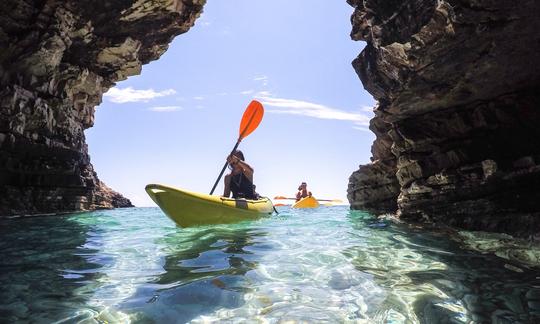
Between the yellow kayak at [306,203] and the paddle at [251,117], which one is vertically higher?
the paddle at [251,117]

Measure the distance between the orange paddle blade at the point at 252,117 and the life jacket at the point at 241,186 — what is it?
5.71 ft

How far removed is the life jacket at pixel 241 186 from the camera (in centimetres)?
1030

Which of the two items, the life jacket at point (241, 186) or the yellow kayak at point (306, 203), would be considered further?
the yellow kayak at point (306, 203)

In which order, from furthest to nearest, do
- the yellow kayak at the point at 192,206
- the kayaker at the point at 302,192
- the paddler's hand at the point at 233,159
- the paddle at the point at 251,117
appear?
the kayaker at the point at 302,192, the paddle at the point at 251,117, the paddler's hand at the point at 233,159, the yellow kayak at the point at 192,206

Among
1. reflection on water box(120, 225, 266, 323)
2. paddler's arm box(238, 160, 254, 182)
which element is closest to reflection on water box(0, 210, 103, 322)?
reflection on water box(120, 225, 266, 323)

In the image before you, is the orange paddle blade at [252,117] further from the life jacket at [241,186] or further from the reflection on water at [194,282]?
the reflection on water at [194,282]

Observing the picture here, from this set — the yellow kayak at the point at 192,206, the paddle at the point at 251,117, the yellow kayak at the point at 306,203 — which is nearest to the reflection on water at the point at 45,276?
the yellow kayak at the point at 192,206

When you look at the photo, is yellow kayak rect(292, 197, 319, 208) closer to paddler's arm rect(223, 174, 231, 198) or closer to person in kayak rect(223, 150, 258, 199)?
person in kayak rect(223, 150, 258, 199)

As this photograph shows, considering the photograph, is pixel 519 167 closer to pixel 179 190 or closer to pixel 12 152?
pixel 179 190

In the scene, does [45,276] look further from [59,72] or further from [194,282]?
[59,72]

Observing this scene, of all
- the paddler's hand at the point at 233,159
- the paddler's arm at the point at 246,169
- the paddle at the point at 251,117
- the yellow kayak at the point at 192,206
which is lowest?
the yellow kayak at the point at 192,206

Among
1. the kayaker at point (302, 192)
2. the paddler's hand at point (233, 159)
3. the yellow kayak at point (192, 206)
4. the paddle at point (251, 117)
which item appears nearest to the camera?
the yellow kayak at point (192, 206)

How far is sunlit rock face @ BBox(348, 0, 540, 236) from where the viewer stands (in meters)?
4.91

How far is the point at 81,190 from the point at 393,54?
14045 millimetres
